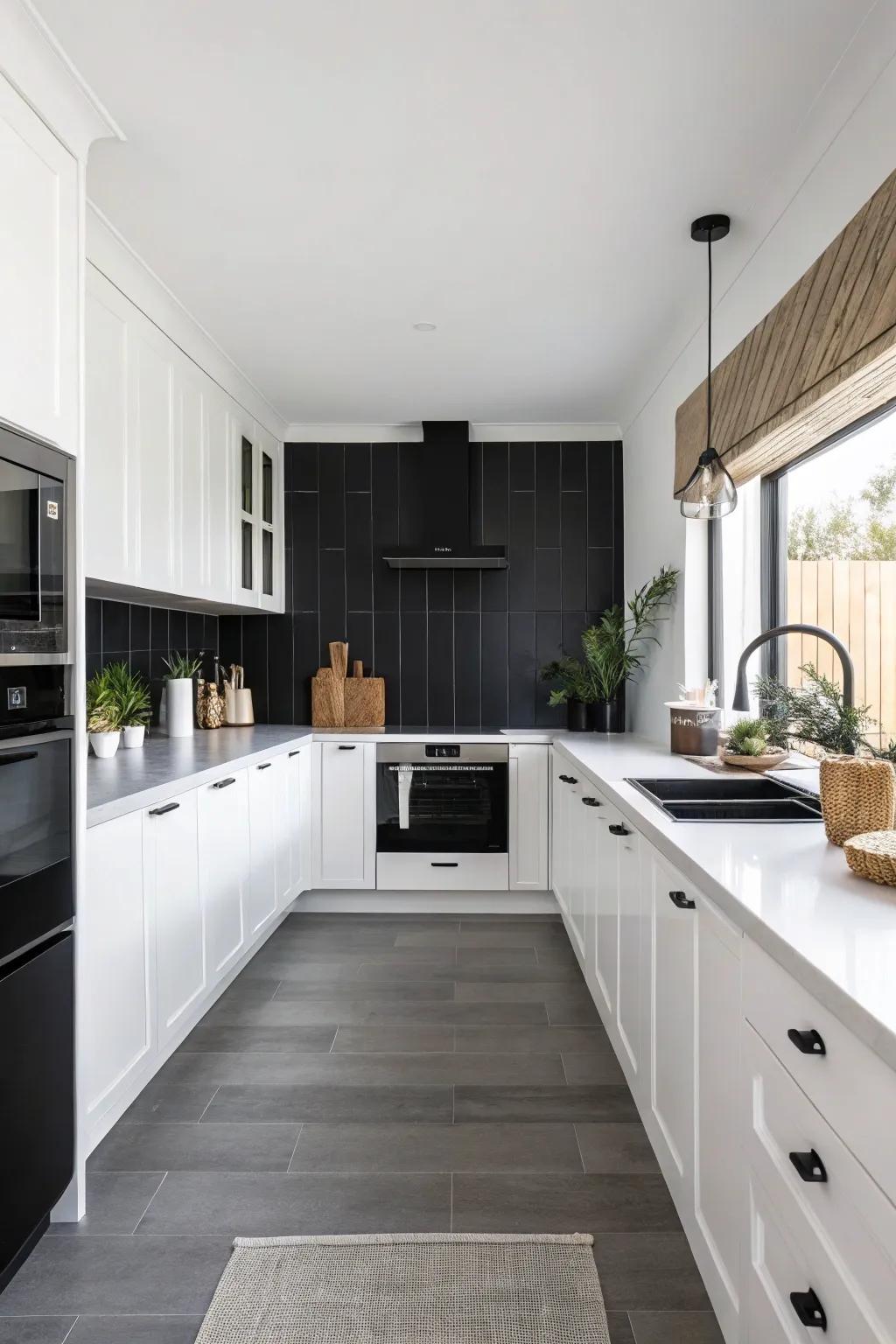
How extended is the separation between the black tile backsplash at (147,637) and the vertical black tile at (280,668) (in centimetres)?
30

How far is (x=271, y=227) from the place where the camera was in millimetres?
2471

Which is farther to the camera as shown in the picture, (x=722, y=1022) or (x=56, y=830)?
(x=56, y=830)

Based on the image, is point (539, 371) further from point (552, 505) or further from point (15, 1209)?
point (15, 1209)

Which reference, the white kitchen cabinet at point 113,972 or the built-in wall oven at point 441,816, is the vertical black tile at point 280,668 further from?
the white kitchen cabinet at point 113,972

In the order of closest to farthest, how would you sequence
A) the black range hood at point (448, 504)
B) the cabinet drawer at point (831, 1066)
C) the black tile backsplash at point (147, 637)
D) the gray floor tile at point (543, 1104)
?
the cabinet drawer at point (831, 1066) < the gray floor tile at point (543, 1104) < the black tile backsplash at point (147, 637) < the black range hood at point (448, 504)

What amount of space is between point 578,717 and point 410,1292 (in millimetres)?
2914

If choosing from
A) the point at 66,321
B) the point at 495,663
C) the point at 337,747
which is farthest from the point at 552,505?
the point at 66,321

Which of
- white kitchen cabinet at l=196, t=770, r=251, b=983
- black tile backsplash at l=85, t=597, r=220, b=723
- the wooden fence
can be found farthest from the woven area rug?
black tile backsplash at l=85, t=597, r=220, b=723

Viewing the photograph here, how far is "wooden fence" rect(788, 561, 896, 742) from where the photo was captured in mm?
2311

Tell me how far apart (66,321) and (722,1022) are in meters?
1.86

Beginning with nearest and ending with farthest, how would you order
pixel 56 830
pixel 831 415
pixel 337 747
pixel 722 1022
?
pixel 722 1022 < pixel 56 830 < pixel 831 415 < pixel 337 747

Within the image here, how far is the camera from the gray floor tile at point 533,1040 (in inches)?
105

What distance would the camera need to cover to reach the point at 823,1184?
1014mm

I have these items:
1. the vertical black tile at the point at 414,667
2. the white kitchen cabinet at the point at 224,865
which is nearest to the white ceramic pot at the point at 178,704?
the white kitchen cabinet at the point at 224,865
